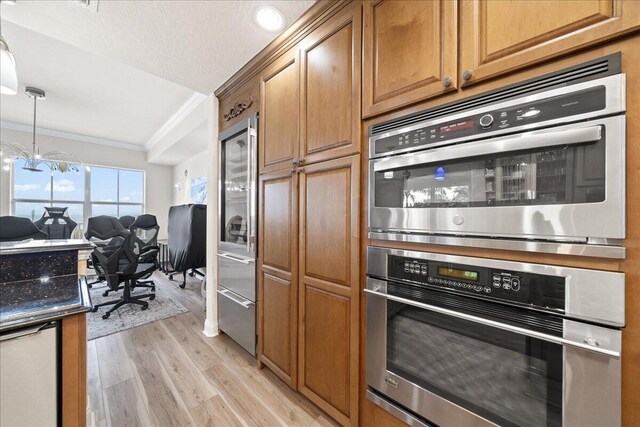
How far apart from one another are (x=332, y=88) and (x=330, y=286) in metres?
1.08

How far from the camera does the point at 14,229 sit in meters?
1.76

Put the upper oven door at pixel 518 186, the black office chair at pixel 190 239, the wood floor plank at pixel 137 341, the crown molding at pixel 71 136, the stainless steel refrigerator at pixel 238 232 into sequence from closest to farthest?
the upper oven door at pixel 518 186 < the stainless steel refrigerator at pixel 238 232 < the wood floor plank at pixel 137 341 < the black office chair at pixel 190 239 < the crown molding at pixel 71 136

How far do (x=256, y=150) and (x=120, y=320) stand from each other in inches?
102

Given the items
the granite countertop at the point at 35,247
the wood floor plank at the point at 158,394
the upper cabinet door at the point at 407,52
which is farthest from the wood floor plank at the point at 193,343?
the upper cabinet door at the point at 407,52

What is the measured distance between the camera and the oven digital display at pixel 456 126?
0.93 m

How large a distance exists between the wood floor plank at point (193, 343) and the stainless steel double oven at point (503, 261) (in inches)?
57.9

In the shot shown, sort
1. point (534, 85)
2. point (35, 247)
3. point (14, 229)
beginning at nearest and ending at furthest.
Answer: point (534, 85), point (35, 247), point (14, 229)

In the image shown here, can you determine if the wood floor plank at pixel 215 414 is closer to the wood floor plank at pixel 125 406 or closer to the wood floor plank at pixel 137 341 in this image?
the wood floor plank at pixel 125 406

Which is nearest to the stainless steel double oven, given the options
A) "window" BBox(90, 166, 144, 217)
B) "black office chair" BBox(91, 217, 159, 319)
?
"black office chair" BBox(91, 217, 159, 319)

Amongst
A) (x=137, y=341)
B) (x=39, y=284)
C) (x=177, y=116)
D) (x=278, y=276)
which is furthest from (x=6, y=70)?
(x=177, y=116)

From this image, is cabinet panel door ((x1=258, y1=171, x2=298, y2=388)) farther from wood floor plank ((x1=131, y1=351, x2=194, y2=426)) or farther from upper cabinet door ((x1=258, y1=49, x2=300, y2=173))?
wood floor plank ((x1=131, y1=351, x2=194, y2=426))

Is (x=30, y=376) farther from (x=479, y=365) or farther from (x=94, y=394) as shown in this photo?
(x=479, y=365)

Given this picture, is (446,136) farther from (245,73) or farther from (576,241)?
(245,73)

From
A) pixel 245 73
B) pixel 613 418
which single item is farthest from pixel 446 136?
pixel 245 73
